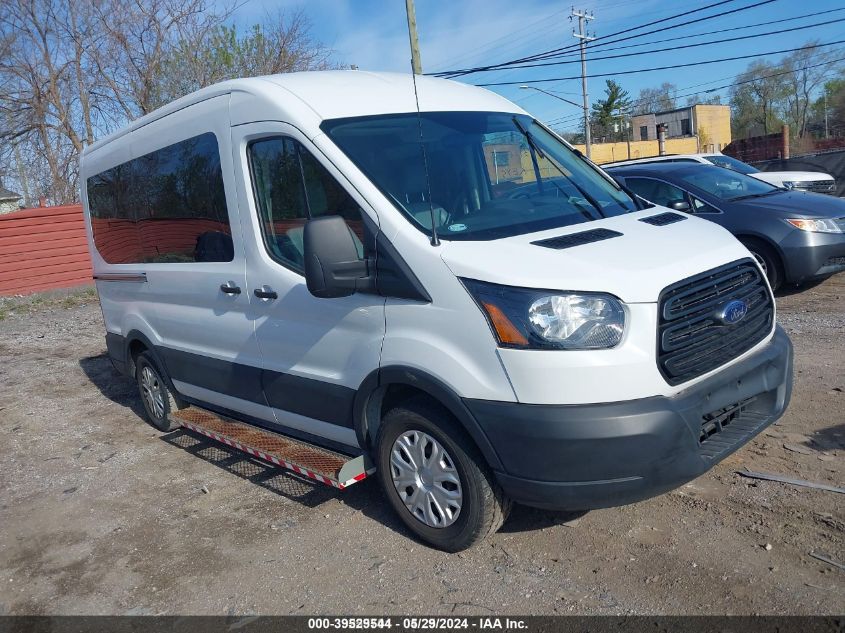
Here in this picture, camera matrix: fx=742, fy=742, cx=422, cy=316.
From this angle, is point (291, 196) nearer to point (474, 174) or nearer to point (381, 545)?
point (474, 174)

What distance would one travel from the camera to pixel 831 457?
4289mm

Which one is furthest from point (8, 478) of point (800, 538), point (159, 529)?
point (800, 538)

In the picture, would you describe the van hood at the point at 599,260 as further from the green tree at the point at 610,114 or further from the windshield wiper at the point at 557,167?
the green tree at the point at 610,114

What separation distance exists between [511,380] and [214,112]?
9.03 feet

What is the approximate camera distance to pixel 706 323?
342 centimetres

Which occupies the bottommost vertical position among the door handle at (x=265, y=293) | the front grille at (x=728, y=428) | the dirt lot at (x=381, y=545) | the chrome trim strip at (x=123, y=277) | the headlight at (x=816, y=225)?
the dirt lot at (x=381, y=545)

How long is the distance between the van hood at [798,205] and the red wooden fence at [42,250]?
1444cm

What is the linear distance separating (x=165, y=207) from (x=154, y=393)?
67.1 inches

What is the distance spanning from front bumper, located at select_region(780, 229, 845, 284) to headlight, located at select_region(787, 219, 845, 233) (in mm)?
49

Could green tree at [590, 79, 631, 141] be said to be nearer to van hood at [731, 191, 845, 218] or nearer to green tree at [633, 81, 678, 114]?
green tree at [633, 81, 678, 114]

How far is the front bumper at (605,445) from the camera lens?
3082 millimetres

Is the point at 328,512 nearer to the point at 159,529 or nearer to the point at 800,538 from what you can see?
the point at 159,529

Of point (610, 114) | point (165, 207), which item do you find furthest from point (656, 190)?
point (610, 114)

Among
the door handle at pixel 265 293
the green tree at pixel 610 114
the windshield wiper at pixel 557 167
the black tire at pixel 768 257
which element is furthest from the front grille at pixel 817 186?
the green tree at pixel 610 114
